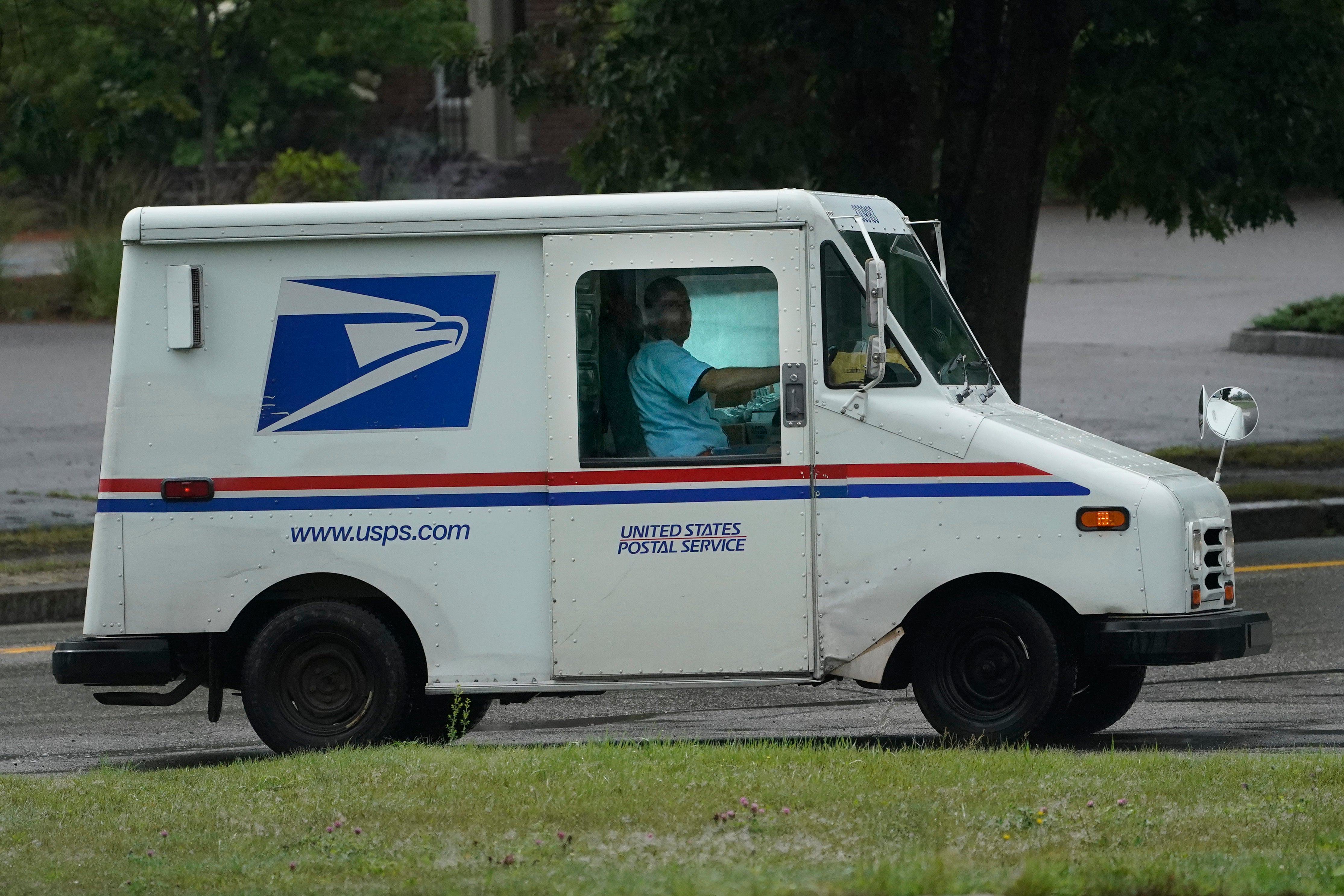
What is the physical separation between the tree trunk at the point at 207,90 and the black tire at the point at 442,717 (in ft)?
66.3

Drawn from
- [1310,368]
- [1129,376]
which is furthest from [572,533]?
[1310,368]

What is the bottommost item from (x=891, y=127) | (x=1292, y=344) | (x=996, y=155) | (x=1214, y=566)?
(x=1214, y=566)

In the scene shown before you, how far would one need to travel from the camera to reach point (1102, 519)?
7723mm

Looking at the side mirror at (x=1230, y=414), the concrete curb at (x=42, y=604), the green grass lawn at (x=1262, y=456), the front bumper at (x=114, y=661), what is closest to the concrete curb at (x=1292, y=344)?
the green grass lawn at (x=1262, y=456)

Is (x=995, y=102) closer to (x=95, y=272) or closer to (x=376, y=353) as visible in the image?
(x=376, y=353)

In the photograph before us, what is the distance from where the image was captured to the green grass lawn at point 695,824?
5277mm

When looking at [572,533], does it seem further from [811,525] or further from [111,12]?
[111,12]

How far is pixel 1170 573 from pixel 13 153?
3324 cm

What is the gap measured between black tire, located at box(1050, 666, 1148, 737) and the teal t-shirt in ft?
6.73

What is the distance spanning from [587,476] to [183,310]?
183 centimetres

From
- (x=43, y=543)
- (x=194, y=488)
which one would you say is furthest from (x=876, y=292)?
(x=43, y=543)

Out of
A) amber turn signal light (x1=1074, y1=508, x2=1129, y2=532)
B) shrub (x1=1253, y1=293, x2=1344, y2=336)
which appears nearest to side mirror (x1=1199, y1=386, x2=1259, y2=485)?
amber turn signal light (x1=1074, y1=508, x2=1129, y2=532)

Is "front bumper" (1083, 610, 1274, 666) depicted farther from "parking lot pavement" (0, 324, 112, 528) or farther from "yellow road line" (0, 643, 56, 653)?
"parking lot pavement" (0, 324, 112, 528)

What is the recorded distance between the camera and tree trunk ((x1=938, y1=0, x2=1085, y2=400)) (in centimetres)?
1441
